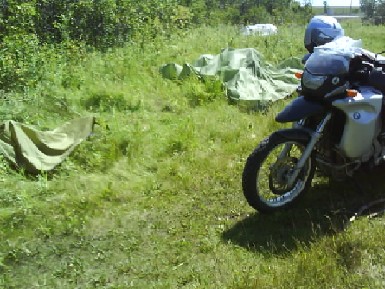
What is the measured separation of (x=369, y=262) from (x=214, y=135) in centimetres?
249

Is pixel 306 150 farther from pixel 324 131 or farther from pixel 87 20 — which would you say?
pixel 87 20

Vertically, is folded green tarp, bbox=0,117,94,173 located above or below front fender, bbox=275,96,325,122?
below

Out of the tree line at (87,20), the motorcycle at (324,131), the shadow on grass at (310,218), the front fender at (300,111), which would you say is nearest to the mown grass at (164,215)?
the shadow on grass at (310,218)

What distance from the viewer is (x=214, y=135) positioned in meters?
4.98

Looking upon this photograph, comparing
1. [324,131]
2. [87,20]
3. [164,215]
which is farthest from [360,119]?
[87,20]

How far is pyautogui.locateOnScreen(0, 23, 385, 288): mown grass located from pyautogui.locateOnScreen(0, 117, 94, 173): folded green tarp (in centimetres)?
11

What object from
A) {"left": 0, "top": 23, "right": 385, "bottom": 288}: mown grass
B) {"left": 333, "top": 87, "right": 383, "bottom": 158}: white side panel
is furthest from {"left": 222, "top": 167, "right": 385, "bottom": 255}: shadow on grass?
{"left": 333, "top": 87, "right": 383, "bottom": 158}: white side panel

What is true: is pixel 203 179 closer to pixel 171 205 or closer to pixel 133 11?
pixel 171 205

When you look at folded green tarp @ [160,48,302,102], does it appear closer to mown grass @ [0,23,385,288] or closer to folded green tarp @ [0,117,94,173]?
mown grass @ [0,23,385,288]

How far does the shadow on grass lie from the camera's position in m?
3.04

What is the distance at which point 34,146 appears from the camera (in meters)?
3.98

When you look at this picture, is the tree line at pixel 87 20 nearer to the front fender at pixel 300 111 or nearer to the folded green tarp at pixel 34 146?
the folded green tarp at pixel 34 146

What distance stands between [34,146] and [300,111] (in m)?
2.20

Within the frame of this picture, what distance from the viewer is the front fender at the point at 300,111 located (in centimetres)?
323
